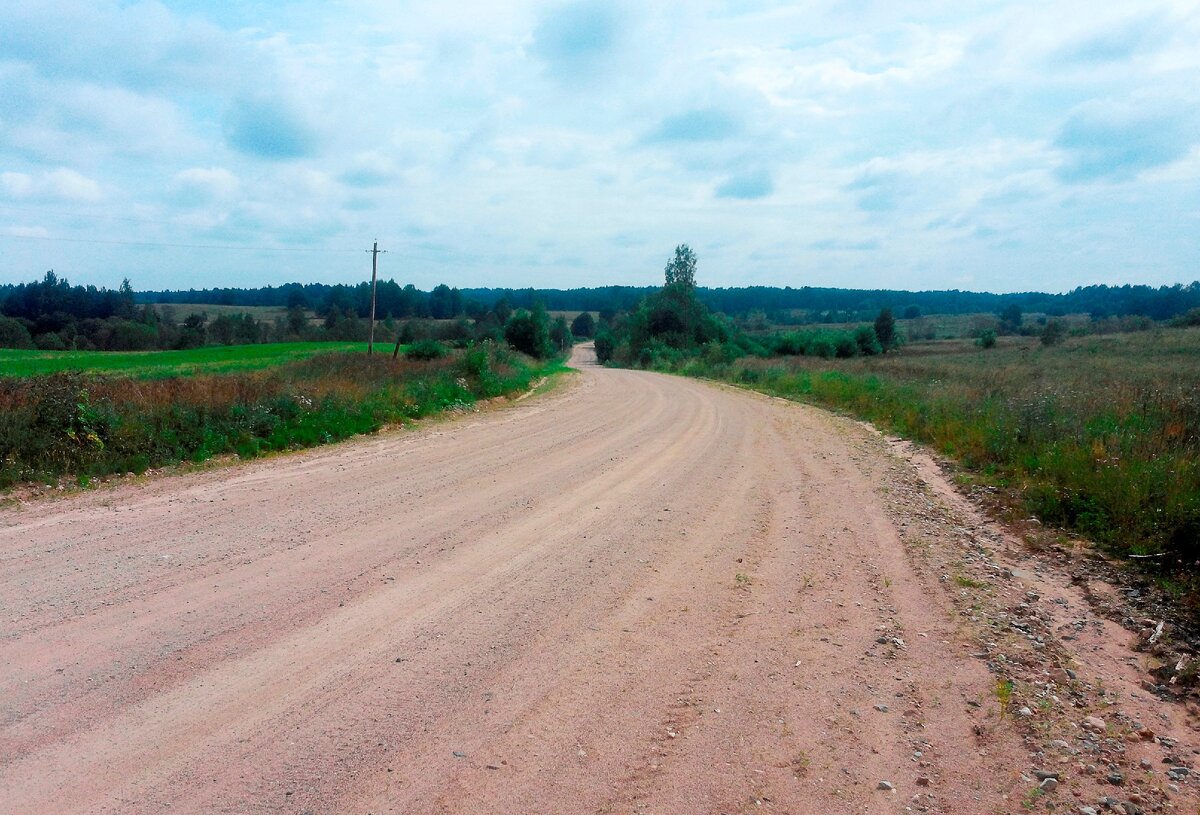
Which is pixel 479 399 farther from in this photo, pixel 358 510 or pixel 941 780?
pixel 941 780

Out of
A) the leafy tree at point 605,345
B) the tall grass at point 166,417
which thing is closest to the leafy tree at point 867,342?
the leafy tree at point 605,345

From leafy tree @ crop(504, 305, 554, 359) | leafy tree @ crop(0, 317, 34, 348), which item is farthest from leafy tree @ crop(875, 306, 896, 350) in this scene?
leafy tree @ crop(0, 317, 34, 348)

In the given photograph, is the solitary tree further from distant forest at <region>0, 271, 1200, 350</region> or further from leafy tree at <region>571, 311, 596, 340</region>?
leafy tree at <region>571, 311, 596, 340</region>

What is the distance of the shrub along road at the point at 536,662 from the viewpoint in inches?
136

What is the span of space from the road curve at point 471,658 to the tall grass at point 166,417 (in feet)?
5.32

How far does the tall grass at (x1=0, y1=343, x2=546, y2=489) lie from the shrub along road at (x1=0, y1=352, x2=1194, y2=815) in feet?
5.78

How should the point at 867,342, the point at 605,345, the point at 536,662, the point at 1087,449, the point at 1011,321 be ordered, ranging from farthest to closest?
the point at 1011,321 < the point at 605,345 < the point at 867,342 < the point at 1087,449 < the point at 536,662

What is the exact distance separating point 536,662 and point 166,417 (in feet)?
32.0

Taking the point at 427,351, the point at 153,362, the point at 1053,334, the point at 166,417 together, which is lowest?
the point at 153,362

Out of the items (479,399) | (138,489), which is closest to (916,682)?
(138,489)

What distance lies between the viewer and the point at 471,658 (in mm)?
4688

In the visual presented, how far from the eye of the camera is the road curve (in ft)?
11.2

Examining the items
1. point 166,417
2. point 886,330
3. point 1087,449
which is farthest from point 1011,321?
point 166,417

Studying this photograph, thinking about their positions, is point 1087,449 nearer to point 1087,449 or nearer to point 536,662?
point 1087,449
